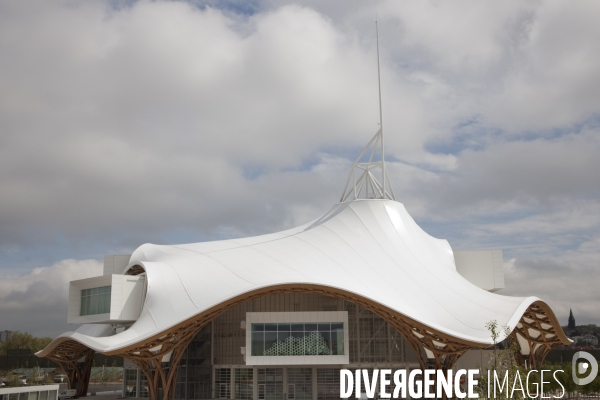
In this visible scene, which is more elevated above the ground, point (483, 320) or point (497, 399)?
point (483, 320)

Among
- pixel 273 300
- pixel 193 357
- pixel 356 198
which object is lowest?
pixel 193 357

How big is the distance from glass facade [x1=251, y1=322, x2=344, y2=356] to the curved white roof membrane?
5.09 metres

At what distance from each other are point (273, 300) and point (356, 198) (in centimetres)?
1108

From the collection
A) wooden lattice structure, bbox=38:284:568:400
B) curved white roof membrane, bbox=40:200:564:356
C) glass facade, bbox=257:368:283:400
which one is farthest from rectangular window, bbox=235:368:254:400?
curved white roof membrane, bbox=40:200:564:356

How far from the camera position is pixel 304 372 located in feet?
157

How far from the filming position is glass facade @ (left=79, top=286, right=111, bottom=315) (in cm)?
4572

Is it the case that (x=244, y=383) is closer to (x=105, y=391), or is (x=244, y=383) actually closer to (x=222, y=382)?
(x=222, y=382)

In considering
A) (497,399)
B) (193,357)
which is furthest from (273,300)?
(497,399)

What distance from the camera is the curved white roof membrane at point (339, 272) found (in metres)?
39.3

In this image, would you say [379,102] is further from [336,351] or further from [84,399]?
[84,399]

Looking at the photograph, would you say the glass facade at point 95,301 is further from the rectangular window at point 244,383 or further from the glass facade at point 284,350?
the rectangular window at point 244,383

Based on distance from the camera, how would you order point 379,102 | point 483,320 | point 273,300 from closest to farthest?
point 483,320 → point 273,300 → point 379,102

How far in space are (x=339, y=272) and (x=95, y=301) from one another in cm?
1854

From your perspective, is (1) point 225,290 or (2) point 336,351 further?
(2) point 336,351
